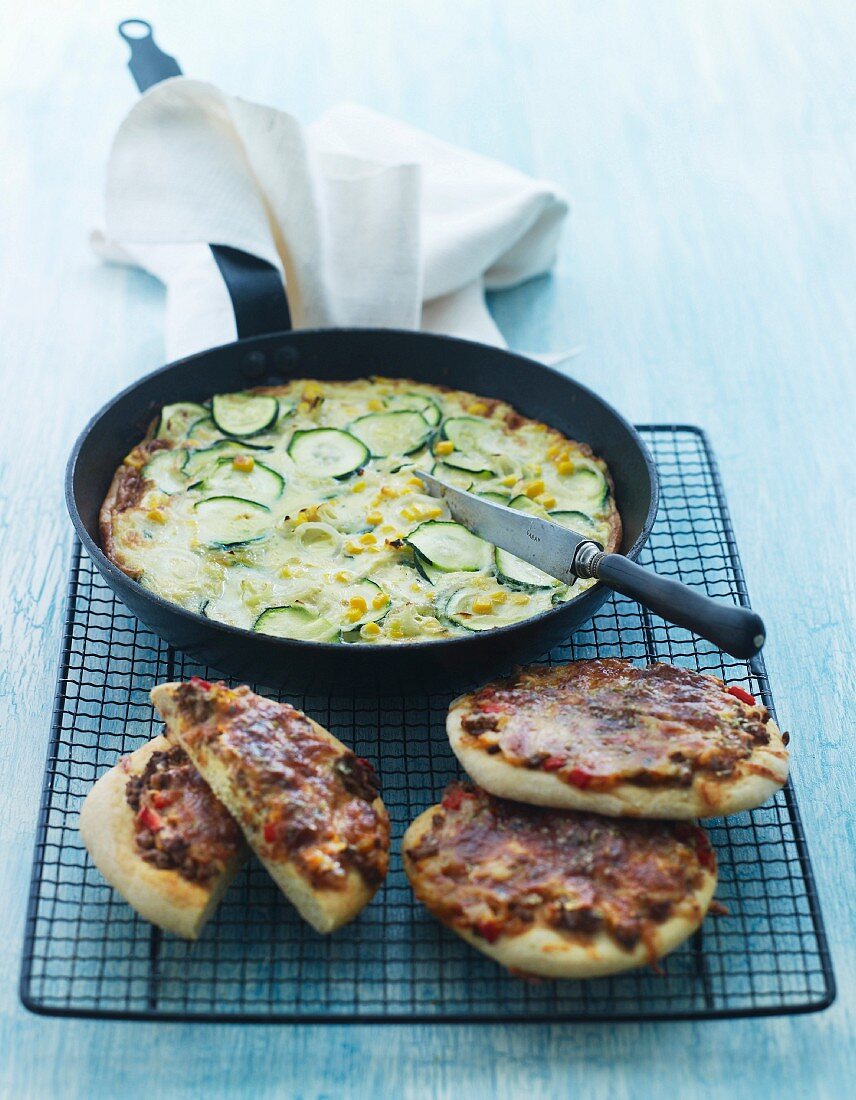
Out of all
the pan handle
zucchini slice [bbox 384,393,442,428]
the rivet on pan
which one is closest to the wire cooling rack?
zucchini slice [bbox 384,393,442,428]

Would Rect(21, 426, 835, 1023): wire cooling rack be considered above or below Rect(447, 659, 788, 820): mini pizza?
below

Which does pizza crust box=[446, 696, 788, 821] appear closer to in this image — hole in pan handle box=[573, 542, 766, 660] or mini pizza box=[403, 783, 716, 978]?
mini pizza box=[403, 783, 716, 978]

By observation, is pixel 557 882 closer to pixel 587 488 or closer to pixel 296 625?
pixel 296 625

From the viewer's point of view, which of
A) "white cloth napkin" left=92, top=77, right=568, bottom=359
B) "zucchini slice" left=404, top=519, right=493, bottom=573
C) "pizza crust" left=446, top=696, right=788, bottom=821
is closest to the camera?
"pizza crust" left=446, top=696, right=788, bottom=821

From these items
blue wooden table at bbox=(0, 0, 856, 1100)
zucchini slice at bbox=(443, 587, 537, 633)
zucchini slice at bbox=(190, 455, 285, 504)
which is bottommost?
blue wooden table at bbox=(0, 0, 856, 1100)

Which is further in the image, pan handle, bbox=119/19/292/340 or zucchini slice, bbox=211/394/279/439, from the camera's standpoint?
pan handle, bbox=119/19/292/340

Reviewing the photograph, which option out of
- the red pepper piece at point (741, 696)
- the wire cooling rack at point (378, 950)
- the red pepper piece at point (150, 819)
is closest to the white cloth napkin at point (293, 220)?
the wire cooling rack at point (378, 950)

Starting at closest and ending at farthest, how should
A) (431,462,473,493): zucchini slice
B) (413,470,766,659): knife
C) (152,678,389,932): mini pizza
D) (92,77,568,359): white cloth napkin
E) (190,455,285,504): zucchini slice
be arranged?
(152,678,389,932): mini pizza, (413,470,766,659): knife, (190,455,285,504): zucchini slice, (431,462,473,493): zucchini slice, (92,77,568,359): white cloth napkin

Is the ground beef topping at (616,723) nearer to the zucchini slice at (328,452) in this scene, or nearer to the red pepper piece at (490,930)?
the red pepper piece at (490,930)
